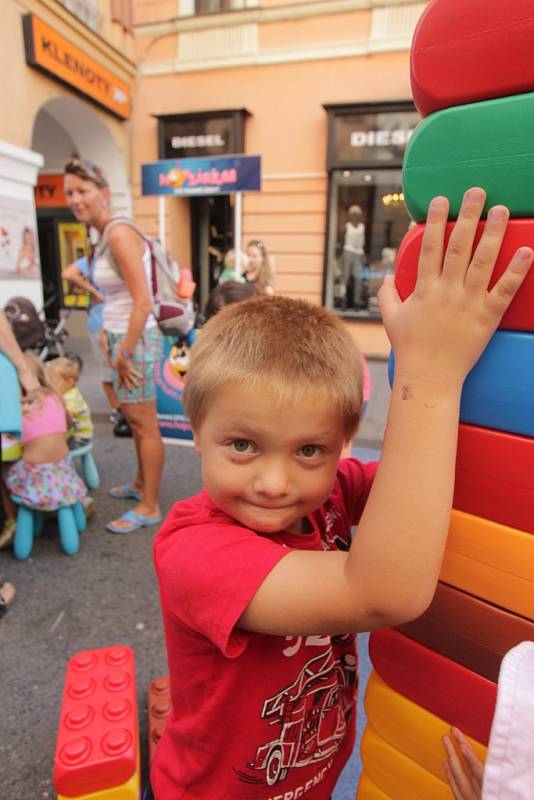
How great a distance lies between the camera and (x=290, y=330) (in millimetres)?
818

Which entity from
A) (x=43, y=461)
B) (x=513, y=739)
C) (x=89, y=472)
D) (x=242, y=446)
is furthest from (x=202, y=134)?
(x=513, y=739)

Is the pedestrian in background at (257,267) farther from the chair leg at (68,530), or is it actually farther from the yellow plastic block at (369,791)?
the yellow plastic block at (369,791)

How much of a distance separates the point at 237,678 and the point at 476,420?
0.55m

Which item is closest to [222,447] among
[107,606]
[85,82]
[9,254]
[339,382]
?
[339,382]

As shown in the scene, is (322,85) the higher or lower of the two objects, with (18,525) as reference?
higher

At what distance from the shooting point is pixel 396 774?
35.3 inches

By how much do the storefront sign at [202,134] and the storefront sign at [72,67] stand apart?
0.76 meters

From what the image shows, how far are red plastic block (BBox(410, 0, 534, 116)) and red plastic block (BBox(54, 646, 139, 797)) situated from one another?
151 centimetres

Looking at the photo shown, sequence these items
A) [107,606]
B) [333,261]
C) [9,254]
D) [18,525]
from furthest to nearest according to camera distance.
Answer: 1. [333,261]
2. [9,254]
3. [18,525]
4. [107,606]

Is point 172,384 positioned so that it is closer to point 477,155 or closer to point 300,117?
point 477,155

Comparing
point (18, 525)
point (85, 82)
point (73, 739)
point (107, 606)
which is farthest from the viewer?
point (85, 82)

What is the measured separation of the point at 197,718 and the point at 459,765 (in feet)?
1.38

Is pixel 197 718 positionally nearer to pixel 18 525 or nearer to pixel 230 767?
pixel 230 767

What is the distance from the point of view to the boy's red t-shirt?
0.72m
